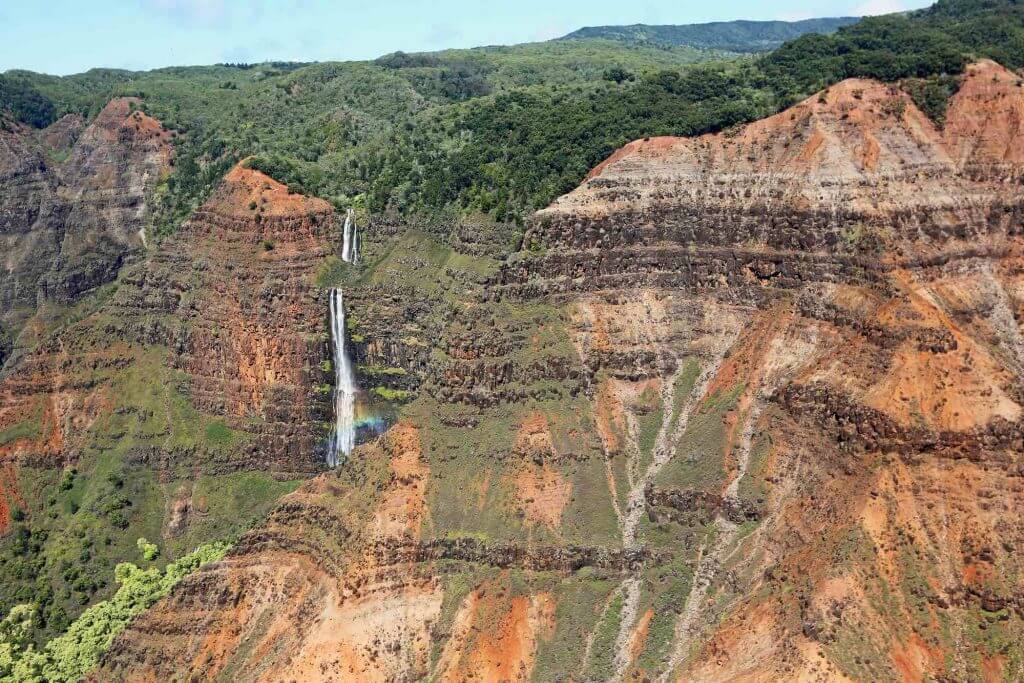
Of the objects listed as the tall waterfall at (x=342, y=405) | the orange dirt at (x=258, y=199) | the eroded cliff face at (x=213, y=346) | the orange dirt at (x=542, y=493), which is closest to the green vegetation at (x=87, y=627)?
the eroded cliff face at (x=213, y=346)

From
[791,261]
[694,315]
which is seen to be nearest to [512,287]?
[694,315]

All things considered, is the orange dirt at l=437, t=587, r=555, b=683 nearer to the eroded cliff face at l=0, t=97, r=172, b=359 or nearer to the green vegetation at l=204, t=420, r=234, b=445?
the green vegetation at l=204, t=420, r=234, b=445

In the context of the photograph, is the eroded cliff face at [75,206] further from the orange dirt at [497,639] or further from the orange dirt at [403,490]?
the orange dirt at [497,639]

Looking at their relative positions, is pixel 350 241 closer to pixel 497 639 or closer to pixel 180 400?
pixel 180 400

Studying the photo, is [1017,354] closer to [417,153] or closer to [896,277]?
[896,277]

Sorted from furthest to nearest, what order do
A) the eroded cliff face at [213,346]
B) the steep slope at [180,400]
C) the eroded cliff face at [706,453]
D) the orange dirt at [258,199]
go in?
the orange dirt at [258,199]
the eroded cliff face at [213,346]
the steep slope at [180,400]
the eroded cliff face at [706,453]

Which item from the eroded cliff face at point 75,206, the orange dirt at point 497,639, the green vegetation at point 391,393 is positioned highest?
the eroded cliff face at point 75,206
